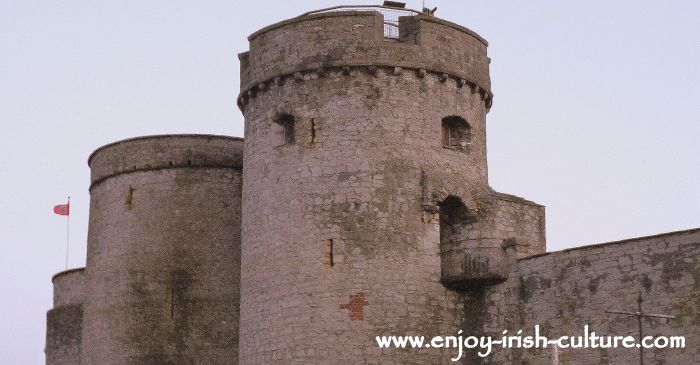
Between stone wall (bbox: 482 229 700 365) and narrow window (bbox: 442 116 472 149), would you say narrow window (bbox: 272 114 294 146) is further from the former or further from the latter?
stone wall (bbox: 482 229 700 365)

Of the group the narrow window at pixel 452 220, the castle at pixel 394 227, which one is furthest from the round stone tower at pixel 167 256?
the narrow window at pixel 452 220

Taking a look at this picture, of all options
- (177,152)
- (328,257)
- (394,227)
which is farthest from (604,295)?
(177,152)

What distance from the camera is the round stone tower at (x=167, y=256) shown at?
3117 centimetres

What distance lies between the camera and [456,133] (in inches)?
1105

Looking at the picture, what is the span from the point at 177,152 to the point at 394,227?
8.24m

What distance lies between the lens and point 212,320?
31172 millimetres

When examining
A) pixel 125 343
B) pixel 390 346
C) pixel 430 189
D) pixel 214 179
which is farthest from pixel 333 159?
pixel 125 343

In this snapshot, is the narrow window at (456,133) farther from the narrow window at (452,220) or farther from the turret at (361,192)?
the narrow window at (452,220)

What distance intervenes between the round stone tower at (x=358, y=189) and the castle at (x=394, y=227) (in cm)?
3

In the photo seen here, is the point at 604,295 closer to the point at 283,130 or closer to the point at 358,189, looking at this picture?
the point at 358,189

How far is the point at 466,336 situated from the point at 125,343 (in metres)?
9.23

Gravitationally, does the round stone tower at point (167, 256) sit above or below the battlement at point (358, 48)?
below

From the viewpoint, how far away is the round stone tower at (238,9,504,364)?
1016 inches

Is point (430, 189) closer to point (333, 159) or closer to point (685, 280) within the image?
point (333, 159)
